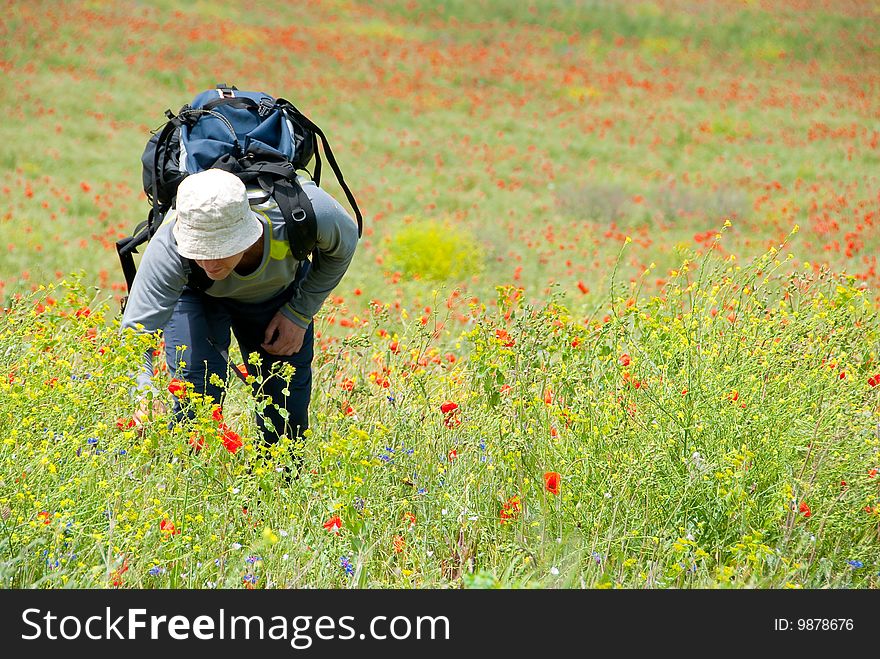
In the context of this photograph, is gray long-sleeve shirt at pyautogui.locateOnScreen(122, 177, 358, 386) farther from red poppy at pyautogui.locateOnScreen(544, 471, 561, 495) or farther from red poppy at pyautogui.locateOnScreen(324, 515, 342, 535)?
red poppy at pyautogui.locateOnScreen(544, 471, 561, 495)

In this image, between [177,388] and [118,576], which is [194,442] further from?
[118,576]

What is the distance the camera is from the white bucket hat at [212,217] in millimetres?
2508

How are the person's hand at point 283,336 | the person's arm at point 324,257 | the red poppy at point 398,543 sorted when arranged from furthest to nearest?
the person's hand at point 283,336
the person's arm at point 324,257
the red poppy at point 398,543

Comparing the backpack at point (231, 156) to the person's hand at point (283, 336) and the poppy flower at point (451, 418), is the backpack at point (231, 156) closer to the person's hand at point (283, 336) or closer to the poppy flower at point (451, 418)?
the person's hand at point (283, 336)

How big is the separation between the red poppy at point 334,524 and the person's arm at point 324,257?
104cm

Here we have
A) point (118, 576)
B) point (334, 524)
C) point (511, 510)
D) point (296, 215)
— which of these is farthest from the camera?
point (296, 215)

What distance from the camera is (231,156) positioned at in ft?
9.34

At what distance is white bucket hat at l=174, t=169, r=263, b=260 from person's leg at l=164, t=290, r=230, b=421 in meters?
0.47

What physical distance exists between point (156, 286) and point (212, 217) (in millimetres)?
361

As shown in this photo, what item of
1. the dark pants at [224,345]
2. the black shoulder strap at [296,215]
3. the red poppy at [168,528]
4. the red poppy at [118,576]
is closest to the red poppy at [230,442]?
the red poppy at [168,528]

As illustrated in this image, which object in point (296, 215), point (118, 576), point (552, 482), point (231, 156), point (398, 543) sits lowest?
point (398, 543)

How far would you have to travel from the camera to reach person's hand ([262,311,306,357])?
3.18m

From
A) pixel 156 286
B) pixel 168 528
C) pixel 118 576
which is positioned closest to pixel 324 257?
pixel 156 286
